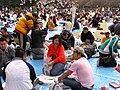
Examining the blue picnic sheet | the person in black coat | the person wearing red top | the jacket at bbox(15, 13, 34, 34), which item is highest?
the jacket at bbox(15, 13, 34, 34)

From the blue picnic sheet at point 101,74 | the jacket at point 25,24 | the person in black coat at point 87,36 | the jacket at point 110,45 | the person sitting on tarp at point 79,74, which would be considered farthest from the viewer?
the person in black coat at point 87,36

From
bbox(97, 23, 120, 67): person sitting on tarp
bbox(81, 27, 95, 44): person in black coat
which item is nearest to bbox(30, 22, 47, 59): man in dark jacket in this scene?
bbox(81, 27, 95, 44): person in black coat

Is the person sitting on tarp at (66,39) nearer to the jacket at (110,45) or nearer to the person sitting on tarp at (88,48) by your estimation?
the person sitting on tarp at (88,48)

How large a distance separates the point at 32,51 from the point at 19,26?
791mm

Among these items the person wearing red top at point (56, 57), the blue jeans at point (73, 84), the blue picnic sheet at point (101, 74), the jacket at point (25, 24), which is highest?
the jacket at point (25, 24)

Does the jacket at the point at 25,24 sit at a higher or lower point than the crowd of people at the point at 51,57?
higher

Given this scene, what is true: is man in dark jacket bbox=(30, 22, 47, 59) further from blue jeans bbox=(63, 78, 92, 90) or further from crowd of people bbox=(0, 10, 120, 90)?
blue jeans bbox=(63, 78, 92, 90)

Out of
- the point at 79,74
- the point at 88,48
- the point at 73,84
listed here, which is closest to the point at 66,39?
the point at 88,48

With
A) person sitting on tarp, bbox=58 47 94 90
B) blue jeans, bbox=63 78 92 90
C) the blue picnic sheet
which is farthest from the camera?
the blue picnic sheet

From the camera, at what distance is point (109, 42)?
652 cm

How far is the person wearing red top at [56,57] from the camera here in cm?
589

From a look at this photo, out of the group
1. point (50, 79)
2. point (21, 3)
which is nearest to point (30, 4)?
point (21, 3)

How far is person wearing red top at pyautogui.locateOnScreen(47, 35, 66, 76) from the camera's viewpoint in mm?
5895

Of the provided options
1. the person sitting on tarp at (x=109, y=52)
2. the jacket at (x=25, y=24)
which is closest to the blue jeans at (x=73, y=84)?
the person sitting on tarp at (x=109, y=52)
